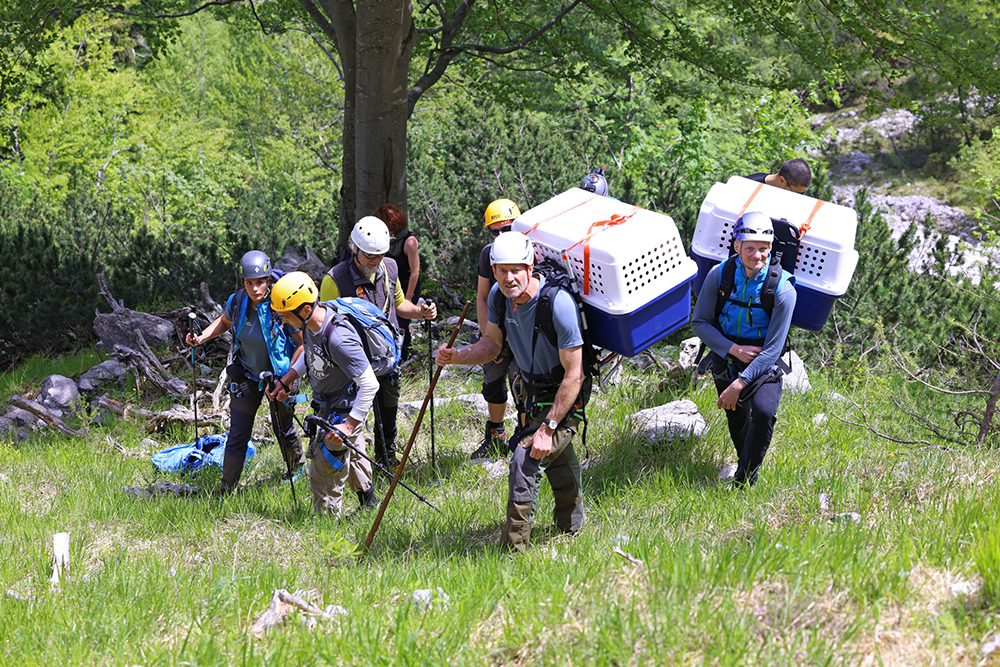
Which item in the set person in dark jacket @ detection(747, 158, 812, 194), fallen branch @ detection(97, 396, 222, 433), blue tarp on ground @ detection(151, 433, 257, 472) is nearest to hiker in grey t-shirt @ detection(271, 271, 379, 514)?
blue tarp on ground @ detection(151, 433, 257, 472)

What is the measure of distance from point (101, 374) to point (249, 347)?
436 cm

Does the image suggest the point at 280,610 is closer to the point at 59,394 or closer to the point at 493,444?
the point at 493,444

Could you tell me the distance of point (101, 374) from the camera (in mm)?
8820

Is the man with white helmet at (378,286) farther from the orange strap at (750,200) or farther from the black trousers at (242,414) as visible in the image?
the orange strap at (750,200)

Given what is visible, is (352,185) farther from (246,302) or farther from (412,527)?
(412,527)

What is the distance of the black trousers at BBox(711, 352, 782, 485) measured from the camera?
4.59 m

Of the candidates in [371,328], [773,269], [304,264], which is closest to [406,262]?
[371,328]

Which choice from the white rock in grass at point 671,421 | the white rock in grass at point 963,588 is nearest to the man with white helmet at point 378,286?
the white rock in grass at point 671,421

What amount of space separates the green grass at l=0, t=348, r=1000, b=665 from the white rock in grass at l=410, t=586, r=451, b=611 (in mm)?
63

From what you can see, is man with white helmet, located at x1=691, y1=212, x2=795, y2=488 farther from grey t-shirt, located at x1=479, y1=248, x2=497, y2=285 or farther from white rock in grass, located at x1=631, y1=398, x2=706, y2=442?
grey t-shirt, located at x1=479, y1=248, x2=497, y2=285

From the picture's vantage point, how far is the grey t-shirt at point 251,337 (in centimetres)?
543

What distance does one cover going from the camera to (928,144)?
3189 cm

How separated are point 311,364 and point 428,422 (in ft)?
8.28

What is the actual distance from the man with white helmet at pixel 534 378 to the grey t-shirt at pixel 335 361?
555 millimetres
